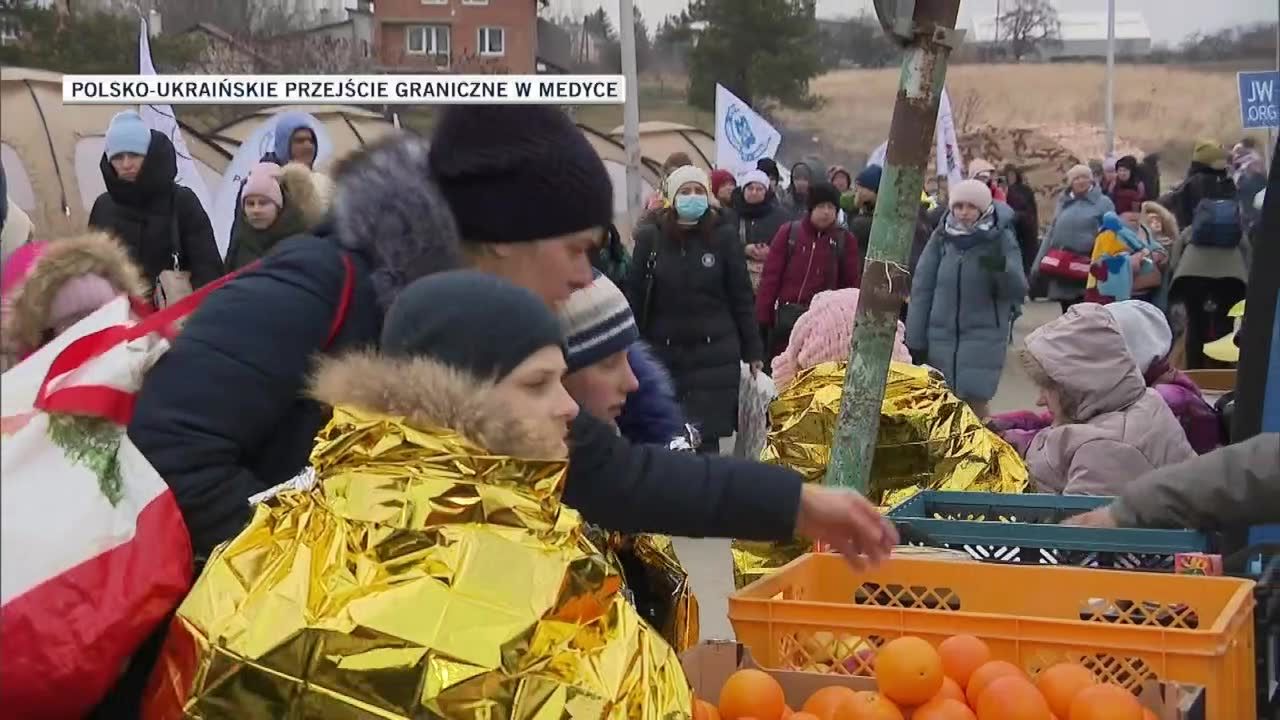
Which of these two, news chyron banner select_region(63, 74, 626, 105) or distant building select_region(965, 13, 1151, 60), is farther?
distant building select_region(965, 13, 1151, 60)

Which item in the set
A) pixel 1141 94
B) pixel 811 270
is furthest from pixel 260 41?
pixel 1141 94

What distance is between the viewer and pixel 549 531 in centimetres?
181

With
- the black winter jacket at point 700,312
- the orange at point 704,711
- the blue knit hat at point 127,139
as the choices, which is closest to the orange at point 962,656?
the orange at point 704,711

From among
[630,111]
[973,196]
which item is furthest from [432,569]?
[630,111]

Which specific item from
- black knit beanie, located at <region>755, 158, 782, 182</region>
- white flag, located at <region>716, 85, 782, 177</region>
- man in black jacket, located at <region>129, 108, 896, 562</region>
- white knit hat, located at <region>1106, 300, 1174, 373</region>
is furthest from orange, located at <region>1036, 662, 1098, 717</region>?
white flag, located at <region>716, 85, 782, 177</region>

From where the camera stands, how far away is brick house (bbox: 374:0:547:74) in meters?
17.7

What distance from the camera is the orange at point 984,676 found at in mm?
2297

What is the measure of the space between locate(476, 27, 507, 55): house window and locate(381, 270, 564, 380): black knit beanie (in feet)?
54.2

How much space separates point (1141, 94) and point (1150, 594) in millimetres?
38828

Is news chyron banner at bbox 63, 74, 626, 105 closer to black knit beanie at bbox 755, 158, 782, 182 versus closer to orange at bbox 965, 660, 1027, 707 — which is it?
black knit beanie at bbox 755, 158, 782, 182

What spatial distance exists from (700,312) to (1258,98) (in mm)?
8968

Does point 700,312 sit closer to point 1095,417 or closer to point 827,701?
point 1095,417

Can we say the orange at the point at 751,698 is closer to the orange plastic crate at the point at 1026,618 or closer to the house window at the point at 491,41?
the orange plastic crate at the point at 1026,618

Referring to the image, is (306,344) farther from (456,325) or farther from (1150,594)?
(1150,594)
